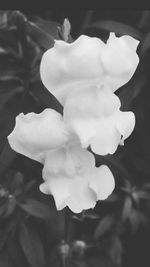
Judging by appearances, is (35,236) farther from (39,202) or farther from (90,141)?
(90,141)

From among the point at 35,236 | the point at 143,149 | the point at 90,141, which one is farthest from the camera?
the point at 143,149

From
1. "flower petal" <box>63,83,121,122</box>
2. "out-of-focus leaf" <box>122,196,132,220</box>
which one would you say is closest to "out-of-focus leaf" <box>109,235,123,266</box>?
"out-of-focus leaf" <box>122,196,132,220</box>

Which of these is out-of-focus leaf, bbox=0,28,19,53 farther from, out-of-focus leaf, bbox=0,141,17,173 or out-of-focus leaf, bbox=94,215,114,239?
out-of-focus leaf, bbox=94,215,114,239

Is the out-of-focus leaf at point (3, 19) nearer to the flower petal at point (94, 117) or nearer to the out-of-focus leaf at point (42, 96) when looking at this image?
the out-of-focus leaf at point (42, 96)

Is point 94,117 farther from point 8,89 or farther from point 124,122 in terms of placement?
point 8,89

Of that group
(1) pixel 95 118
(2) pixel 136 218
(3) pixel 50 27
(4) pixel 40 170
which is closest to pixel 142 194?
(2) pixel 136 218

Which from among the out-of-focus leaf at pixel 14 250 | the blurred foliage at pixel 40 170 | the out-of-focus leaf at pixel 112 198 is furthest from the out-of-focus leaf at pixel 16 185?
the out-of-focus leaf at pixel 112 198

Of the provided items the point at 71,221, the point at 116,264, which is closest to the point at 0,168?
the point at 71,221
